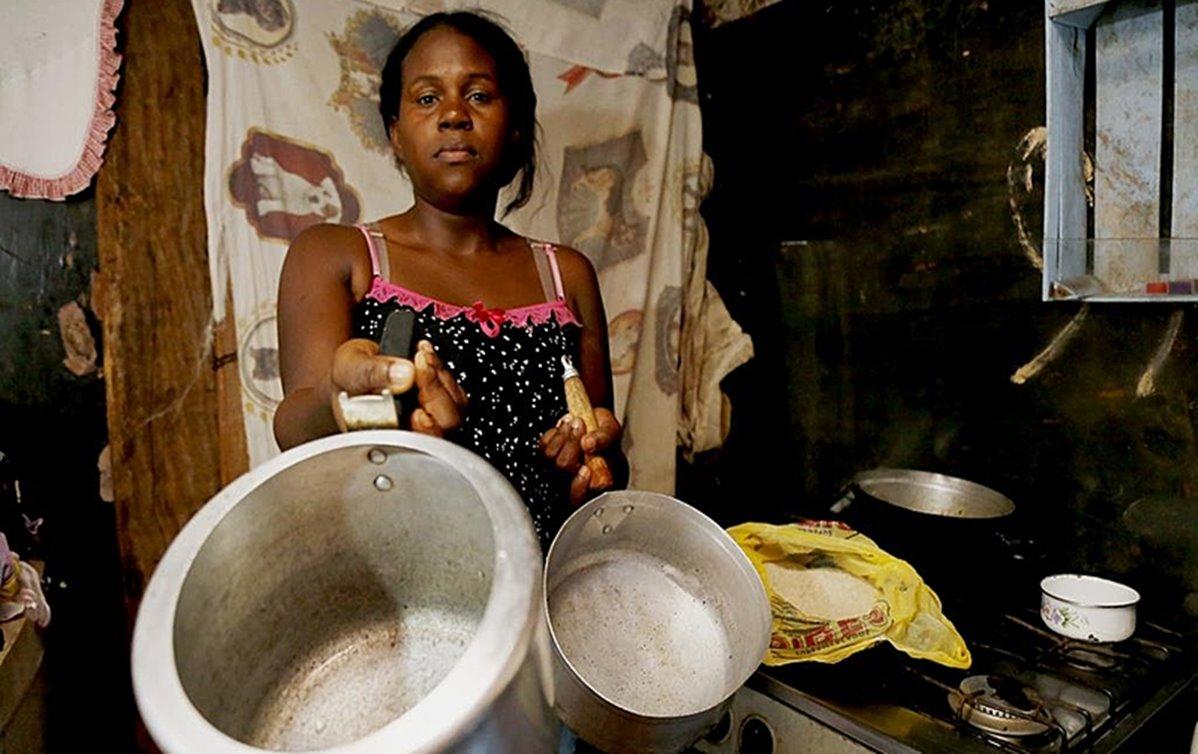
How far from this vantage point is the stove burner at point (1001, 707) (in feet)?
3.38

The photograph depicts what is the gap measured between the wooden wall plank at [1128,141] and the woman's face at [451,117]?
105 centimetres

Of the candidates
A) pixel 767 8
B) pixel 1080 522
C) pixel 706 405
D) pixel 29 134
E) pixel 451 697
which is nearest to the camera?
pixel 451 697

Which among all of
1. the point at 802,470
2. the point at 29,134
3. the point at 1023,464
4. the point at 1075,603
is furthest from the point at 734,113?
the point at 29,134

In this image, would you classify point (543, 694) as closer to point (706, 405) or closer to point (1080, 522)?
point (1080, 522)

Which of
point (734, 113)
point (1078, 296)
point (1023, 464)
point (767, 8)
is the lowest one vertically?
point (1023, 464)

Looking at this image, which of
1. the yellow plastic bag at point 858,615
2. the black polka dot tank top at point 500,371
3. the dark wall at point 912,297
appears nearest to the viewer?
the black polka dot tank top at point 500,371

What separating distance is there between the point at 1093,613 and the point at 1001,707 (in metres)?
0.33

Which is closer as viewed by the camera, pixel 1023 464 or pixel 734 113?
pixel 1023 464

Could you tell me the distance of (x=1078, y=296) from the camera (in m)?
1.31

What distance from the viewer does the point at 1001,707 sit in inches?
42.1

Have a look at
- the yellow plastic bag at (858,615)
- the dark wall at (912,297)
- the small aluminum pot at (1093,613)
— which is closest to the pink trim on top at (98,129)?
the yellow plastic bag at (858,615)

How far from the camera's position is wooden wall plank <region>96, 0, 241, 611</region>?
1325 millimetres

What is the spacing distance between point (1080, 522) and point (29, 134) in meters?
1.95

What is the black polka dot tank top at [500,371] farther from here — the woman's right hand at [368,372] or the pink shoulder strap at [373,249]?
the woman's right hand at [368,372]
